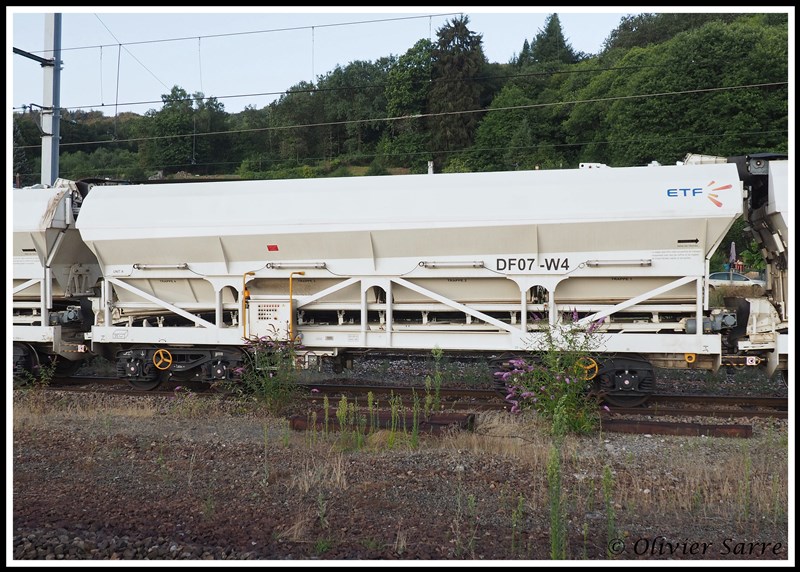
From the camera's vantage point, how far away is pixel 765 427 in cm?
821

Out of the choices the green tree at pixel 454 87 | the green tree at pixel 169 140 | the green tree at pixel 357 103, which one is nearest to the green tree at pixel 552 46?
the green tree at pixel 454 87

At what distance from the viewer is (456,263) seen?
9125 millimetres

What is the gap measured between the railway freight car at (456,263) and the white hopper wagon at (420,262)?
22 mm

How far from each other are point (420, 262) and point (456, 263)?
0.52 metres

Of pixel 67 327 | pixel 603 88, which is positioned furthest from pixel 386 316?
pixel 603 88

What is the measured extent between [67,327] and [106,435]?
427 cm

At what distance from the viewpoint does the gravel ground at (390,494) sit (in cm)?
473

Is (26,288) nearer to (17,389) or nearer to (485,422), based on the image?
(17,389)

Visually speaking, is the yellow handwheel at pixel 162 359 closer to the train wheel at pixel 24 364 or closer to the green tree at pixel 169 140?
the train wheel at pixel 24 364

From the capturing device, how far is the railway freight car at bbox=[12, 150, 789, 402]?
862 cm

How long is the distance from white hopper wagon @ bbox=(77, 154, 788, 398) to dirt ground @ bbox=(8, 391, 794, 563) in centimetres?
173

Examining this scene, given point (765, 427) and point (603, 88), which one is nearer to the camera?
point (765, 427)

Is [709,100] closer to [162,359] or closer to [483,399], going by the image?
[483,399]

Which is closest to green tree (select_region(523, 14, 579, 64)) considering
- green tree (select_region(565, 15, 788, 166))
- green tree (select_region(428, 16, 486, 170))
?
green tree (select_region(428, 16, 486, 170))
